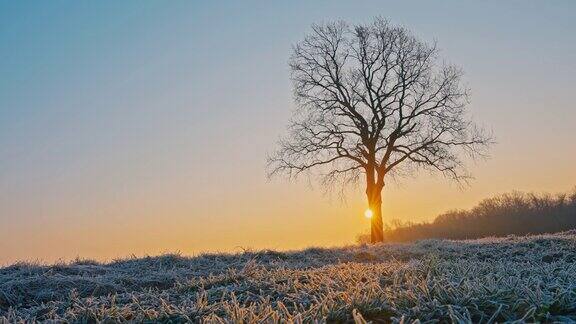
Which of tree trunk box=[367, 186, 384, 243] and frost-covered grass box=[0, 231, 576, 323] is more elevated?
tree trunk box=[367, 186, 384, 243]

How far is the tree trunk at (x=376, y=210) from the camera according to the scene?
2634 centimetres

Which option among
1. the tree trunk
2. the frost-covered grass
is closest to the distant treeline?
the tree trunk

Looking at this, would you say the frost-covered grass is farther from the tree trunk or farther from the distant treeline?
the distant treeline

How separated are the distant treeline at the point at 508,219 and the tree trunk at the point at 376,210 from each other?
108 feet

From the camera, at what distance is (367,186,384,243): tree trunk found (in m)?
26.3

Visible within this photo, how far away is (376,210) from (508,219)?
142ft

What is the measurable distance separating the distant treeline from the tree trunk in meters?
32.8

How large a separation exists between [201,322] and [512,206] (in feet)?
224

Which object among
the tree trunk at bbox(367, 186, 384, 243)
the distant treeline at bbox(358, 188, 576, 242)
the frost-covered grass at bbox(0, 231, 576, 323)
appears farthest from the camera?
the distant treeline at bbox(358, 188, 576, 242)

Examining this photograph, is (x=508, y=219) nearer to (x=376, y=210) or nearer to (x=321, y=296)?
(x=376, y=210)

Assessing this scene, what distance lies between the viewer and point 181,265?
13.0m

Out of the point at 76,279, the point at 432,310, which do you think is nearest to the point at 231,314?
the point at 432,310

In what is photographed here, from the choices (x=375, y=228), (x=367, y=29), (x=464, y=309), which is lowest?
(x=464, y=309)

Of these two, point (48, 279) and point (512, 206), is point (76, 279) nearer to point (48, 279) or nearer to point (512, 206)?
point (48, 279)
